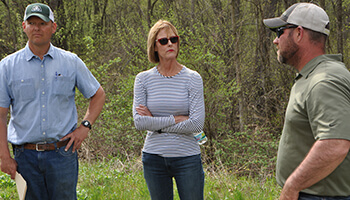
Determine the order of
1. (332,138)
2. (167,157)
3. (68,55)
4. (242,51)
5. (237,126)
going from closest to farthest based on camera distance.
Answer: (332,138)
(167,157)
(68,55)
(237,126)
(242,51)

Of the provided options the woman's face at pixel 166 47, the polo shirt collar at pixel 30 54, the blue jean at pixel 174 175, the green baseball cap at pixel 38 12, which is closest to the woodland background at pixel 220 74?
the blue jean at pixel 174 175

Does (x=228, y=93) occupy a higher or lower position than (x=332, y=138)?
lower

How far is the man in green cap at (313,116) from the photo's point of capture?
1798 mm

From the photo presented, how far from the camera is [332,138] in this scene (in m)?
1.79

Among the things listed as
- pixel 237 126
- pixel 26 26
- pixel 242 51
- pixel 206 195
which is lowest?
pixel 237 126

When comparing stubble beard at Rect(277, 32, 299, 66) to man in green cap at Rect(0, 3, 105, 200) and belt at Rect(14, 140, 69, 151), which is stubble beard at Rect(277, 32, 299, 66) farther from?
belt at Rect(14, 140, 69, 151)

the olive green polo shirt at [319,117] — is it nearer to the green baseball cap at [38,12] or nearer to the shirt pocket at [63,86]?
the shirt pocket at [63,86]

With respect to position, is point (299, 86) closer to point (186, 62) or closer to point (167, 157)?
point (167, 157)

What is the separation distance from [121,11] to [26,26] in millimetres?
14395

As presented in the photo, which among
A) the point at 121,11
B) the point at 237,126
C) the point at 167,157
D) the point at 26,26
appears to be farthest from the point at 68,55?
the point at 121,11

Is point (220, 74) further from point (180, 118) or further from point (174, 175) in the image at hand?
point (174, 175)

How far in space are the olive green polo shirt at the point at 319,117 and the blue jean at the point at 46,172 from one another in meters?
1.76

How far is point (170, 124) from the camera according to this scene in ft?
10.0

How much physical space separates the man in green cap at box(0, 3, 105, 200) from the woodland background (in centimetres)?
372
